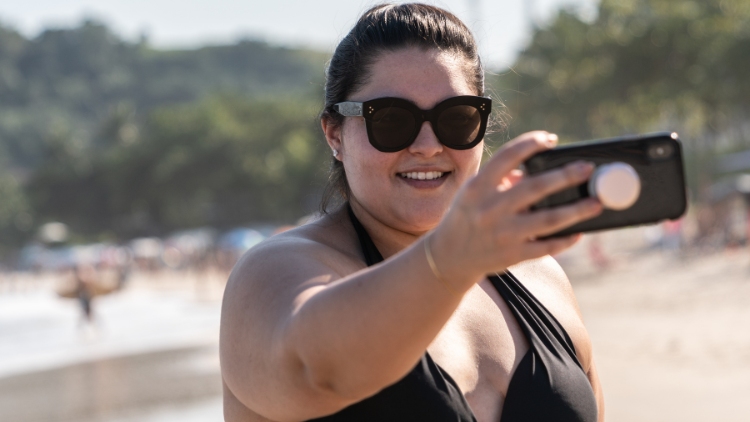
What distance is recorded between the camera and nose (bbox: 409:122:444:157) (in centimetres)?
174

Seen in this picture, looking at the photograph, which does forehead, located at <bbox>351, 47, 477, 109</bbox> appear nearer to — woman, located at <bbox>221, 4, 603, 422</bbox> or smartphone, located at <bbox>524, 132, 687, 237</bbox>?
woman, located at <bbox>221, 4, 603, 422</bbox>

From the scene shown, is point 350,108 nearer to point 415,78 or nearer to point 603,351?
point 415,78

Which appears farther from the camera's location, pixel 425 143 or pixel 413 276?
pixel 425 143

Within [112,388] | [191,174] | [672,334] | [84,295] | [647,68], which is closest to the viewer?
[112,388]

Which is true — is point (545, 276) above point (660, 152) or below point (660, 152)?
below

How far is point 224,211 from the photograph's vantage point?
78938 mm

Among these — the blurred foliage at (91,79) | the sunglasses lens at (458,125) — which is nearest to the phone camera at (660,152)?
the sunglasses lens at (458,125)

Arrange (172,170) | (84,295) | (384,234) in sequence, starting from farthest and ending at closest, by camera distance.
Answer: (172,170) → (84,295) → (384,234)

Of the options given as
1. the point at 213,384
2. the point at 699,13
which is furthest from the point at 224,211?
the point at 213,384

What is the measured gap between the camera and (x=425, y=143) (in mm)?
1745

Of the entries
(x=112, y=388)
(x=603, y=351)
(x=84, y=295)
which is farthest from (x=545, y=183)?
(x=84, y=295)

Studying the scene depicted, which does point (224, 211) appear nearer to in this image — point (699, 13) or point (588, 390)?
point (699, 13)

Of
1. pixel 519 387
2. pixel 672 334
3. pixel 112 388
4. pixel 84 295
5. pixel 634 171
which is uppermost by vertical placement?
pixel 634 171

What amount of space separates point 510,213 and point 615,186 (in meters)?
0.13
